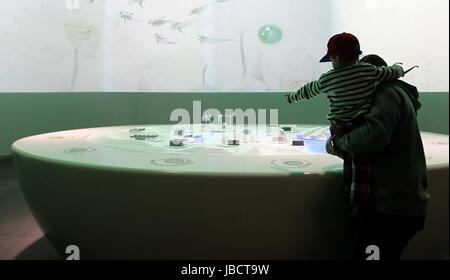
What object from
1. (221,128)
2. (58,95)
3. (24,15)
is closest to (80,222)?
(221,128)

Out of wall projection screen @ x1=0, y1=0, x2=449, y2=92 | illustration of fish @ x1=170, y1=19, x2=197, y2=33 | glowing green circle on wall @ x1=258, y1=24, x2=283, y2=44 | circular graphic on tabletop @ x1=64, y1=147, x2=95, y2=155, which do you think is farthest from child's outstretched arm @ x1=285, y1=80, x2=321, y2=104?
illustration of fish @ x1=170, y1=19, x2=197, y2=33

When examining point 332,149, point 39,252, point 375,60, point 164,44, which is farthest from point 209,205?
point 164,44

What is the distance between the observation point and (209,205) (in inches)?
41.9

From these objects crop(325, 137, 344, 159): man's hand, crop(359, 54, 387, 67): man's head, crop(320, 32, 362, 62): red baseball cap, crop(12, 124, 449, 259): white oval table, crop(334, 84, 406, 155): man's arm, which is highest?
crop(320, 32, 362, 62): red baseball cap

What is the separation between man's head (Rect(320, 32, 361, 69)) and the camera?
36.7 inches

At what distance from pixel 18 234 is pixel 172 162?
1.29 meters

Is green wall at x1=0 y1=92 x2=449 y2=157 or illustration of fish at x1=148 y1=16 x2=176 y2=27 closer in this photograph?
green wall at x1=0 y1=92 x2=449 y2=157

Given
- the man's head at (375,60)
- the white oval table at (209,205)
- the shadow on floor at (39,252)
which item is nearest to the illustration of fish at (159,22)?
the shadow on floor at (39,252)

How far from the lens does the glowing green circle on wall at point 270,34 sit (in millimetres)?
4008

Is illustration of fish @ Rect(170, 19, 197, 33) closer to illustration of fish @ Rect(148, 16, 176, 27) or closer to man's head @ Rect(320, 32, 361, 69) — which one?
illustration of fish @ Rect(148, 16, 176, 27)

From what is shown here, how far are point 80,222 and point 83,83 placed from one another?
129 inches

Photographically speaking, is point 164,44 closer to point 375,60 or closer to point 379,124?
point 375,60

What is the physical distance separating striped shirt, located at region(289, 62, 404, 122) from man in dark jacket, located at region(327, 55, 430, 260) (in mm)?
21
